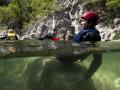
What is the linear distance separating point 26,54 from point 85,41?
3.25 ft

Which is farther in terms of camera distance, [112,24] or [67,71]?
[112,24]

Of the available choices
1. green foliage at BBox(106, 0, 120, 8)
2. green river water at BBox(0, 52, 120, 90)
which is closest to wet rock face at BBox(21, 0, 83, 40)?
green foliage at BBox(106, 0, 120, 8)

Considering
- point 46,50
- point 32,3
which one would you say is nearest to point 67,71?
point 46,50

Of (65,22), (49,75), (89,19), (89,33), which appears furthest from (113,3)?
(49,75)

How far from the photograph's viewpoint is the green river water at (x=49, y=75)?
17.3 feet

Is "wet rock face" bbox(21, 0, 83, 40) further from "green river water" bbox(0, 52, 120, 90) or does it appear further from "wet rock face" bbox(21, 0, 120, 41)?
"green river water" bbox(0, 52, 120, 90)

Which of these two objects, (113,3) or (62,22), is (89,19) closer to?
(113,3)

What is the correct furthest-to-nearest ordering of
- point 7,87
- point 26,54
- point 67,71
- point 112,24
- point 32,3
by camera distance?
point 32,3, point 112,24, point 26,54, point 67,71, point 7,87

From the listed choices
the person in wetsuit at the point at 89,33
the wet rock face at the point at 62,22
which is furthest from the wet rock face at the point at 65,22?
the person in wetsuit at the point at 89,33

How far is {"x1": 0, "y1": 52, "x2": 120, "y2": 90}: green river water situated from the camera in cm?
527

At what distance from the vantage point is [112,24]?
80.7 feet

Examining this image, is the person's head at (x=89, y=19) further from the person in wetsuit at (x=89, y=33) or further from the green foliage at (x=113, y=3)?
the green foliage at (x=113, y=3)

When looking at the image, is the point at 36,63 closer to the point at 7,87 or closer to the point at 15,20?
the point at 7,87

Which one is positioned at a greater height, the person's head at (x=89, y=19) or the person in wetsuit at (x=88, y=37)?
the person's head at (x=89, y=19)
